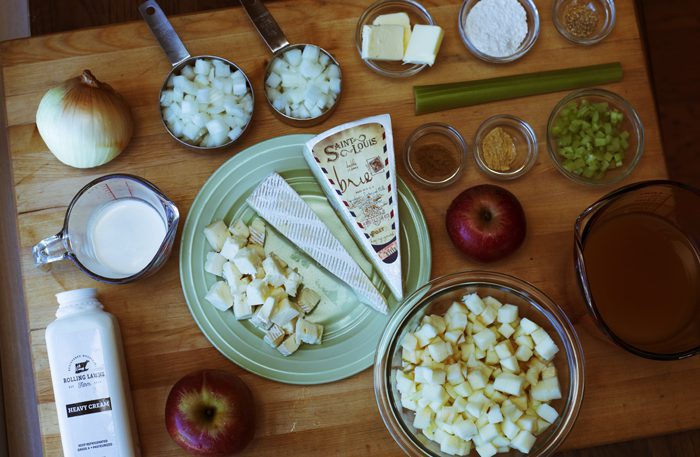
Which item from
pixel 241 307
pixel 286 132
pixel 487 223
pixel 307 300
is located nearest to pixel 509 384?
pixel 487 223

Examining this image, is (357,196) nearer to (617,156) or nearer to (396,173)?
(396,173)

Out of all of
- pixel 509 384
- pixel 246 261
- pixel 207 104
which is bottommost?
pixel 509 384

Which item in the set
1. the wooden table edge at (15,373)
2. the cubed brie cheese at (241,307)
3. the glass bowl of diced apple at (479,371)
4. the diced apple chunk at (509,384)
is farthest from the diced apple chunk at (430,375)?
the wooden table edge at (15,373)

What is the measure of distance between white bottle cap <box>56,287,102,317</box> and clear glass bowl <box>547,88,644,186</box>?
101cm

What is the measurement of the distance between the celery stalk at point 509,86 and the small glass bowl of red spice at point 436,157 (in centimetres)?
5

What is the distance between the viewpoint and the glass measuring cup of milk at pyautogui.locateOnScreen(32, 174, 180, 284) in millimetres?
1202

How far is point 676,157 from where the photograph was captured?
1.87 metres

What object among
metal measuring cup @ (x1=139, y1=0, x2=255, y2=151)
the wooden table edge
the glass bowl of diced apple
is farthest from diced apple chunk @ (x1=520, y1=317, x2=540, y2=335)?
the wooden table edge

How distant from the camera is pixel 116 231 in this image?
1.27 metres

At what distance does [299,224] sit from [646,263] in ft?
2.33

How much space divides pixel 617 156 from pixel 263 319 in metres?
0.84

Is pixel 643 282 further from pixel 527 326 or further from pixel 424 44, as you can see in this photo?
pixel 424 44

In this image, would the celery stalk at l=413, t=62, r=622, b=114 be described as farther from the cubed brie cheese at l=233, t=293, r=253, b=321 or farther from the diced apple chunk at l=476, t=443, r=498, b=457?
the diced apple chunk at l=476, t=443, r=498, b=457

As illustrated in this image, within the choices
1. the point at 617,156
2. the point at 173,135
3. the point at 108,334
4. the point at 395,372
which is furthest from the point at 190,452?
the point at 617,156
